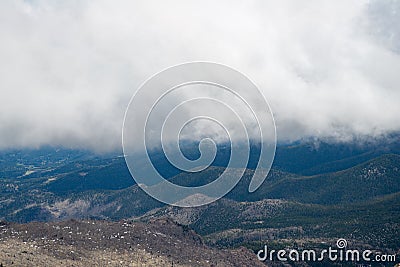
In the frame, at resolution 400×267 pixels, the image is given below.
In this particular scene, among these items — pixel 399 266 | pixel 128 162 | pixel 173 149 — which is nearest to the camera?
pixel 128 162

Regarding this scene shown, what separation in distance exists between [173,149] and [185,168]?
11898mm

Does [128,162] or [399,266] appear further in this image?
[399,266]

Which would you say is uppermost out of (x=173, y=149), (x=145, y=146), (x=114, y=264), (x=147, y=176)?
(x=173, y=149)

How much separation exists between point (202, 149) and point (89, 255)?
131m

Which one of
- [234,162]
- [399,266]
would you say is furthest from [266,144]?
[399,266]

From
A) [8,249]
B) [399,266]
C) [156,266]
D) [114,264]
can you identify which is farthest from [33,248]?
[399,266]

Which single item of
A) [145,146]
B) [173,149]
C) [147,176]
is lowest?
[147,176]

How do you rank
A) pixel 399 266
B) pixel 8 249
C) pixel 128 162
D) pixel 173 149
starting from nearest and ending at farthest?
pixel 128 162 < pixel 173 149 < pixel 399 266 < pixel 8 249

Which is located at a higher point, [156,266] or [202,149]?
[202,149]

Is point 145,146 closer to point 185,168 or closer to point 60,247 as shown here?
point 185,168

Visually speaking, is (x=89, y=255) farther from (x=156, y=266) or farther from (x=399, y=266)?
(x=399, y=266)

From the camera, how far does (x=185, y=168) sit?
7306 cm

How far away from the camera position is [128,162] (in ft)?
163

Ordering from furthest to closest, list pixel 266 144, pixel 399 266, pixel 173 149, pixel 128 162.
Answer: pixel 399 266 < pixel 173 149 < pixel 266 144 < pixel 128 162
